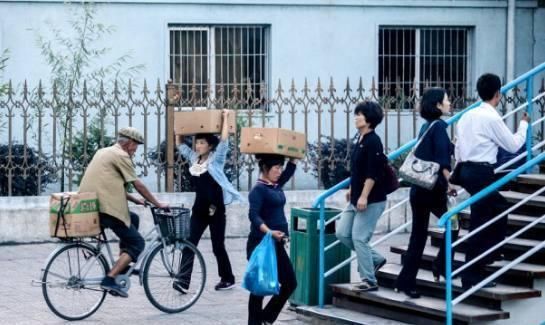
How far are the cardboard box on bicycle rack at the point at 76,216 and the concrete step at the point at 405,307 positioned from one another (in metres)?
2.15

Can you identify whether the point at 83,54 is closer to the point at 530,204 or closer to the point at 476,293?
the point at 530,204

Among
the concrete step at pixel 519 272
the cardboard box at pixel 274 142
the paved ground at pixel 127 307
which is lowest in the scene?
the paved ground at pixel 127 307

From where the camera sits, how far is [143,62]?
727 inches

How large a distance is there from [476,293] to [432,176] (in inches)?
39.6

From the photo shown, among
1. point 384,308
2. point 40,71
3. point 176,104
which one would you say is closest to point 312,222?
point 384,308

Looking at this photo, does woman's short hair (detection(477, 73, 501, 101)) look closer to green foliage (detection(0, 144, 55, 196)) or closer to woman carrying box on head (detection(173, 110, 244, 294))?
woman carrying box on head (detection(173, 110, 244, 294))

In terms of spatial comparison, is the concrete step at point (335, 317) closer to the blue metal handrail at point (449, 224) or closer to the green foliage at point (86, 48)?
the blue metal handrail at point (449, 224)

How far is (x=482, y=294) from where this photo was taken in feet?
31.0

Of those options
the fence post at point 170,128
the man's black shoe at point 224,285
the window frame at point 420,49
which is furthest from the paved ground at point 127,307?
the window frame at point 420,49

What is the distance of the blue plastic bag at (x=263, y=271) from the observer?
9148 millimetres

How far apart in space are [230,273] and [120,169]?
1.97 metres

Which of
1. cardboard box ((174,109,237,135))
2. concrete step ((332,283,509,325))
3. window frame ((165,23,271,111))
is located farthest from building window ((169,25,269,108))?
concrete step ((332,283,509,325))

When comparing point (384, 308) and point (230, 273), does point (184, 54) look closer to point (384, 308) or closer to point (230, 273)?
point (230, 273)

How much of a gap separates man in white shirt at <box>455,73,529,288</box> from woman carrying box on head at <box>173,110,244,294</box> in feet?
8.92
